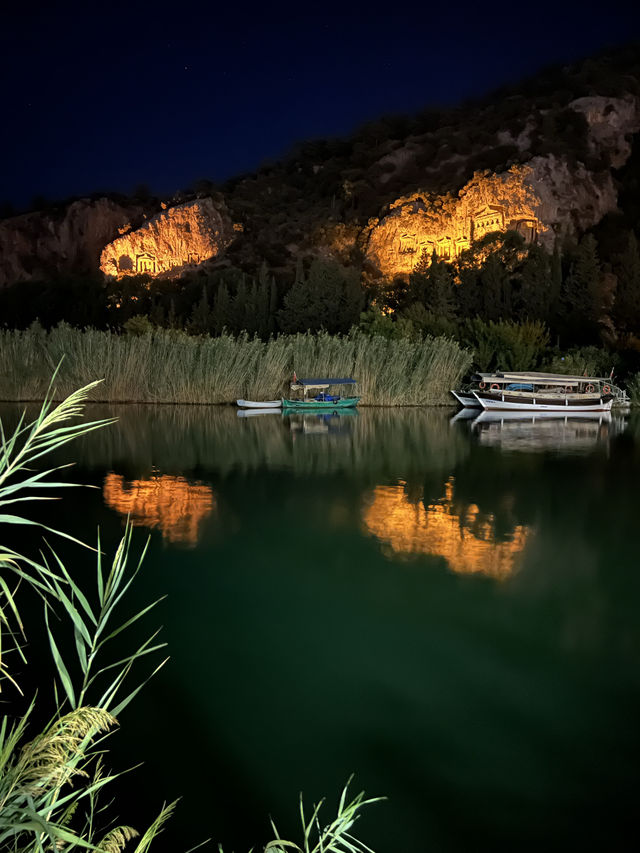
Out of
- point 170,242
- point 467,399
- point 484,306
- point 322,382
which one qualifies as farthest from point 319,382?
point 170,242

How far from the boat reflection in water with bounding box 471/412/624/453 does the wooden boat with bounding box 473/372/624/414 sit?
179 millimetres

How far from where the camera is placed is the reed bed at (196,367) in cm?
1714

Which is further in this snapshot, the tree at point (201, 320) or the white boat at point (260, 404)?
the tree at point (201, 320)

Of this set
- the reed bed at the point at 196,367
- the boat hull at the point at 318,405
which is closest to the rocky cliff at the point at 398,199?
the reed bed at the point at 196,367

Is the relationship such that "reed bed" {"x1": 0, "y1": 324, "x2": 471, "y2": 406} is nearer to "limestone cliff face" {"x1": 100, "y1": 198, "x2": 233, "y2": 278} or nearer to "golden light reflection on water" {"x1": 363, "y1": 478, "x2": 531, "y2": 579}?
"golden light reflection on water" {"x1": 363, "y1": 478, "x2": 531, "y2": 579}

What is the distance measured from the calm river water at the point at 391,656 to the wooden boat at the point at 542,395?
9.06 meters

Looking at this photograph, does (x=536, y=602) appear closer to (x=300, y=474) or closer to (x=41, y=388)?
(x=300, y=474)

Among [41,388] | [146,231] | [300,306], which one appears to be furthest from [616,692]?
[146,231]

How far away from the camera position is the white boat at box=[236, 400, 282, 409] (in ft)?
54.3

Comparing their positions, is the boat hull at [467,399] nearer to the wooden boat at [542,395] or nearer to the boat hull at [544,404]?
the wooden boat at [542,395]

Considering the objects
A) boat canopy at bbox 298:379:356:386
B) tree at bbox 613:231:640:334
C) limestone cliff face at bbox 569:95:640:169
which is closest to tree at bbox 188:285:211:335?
boat canopy at bbox 298:379:356:386

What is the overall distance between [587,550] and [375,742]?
3.16 meters

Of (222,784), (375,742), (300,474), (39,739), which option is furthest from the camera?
(300,474)

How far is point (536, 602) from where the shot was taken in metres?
4.24
